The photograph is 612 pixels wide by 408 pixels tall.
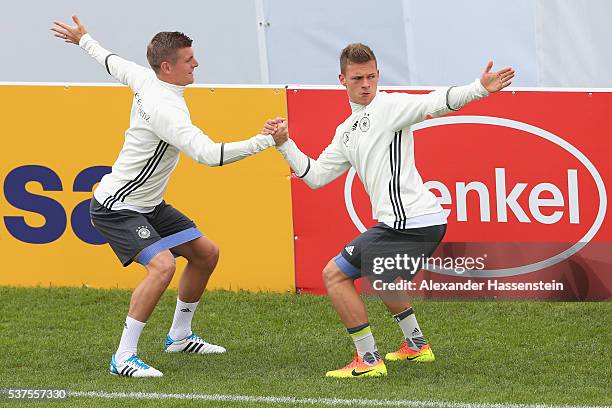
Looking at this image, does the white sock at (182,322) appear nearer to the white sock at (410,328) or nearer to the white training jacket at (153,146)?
the white training jacket at (153,146)

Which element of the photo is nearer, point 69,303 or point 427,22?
point 69,303

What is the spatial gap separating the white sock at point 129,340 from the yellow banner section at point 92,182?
2327 millimetres

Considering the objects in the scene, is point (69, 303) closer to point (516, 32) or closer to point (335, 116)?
point (335, 116)

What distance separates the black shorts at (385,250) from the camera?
302 inches

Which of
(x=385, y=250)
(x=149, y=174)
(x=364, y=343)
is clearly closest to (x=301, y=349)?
(x=364, y=343)

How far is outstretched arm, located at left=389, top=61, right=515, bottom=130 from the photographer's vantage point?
722cm

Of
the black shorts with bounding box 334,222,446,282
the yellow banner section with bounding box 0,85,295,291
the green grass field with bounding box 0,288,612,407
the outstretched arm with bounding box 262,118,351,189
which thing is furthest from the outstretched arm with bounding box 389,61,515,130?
the yellow banner section with bounding box 0,85,295,291

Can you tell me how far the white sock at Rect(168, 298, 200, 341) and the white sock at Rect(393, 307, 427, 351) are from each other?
1.44 meters

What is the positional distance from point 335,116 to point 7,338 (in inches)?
118

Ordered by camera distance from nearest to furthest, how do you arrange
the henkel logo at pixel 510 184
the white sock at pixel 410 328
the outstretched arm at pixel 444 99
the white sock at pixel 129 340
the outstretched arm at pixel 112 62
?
the outstretched arm at pixel 444 99 < the white sock at pixel 129 340 < the white sock at pixel 410 328 < the outstretched arm at pixel 112 62 < the henkel logo at pixel 510 184

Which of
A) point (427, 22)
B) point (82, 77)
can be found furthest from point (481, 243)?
point (82, 77)

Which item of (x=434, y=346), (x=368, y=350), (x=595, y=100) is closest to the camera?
(x=368, y=350)

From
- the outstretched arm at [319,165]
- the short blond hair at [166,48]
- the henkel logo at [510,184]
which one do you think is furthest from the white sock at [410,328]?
the short blond hair at [166,48]

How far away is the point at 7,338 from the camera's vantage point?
8953mm
